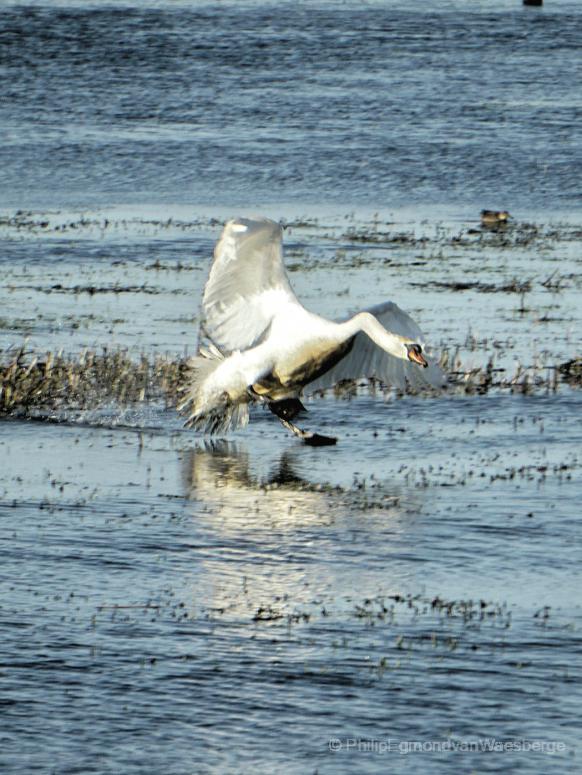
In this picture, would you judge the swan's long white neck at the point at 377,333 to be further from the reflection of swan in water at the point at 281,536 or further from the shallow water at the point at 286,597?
the reflection of swan in water at the point at 281,536

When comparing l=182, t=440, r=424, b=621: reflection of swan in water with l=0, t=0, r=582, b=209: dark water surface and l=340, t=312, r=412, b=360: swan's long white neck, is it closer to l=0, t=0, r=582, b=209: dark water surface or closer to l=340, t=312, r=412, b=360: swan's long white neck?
l=340, t=312, r=412, b=360: swan's long white neck

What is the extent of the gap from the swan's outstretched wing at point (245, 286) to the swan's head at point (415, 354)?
0.88 metres

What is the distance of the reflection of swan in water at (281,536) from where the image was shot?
983 cm

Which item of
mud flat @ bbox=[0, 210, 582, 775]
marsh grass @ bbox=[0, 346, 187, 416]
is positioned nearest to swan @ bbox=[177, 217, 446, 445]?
mud flat @ bbox=[0, 210, 582, 775]

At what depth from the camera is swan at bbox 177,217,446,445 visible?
13.1 metres

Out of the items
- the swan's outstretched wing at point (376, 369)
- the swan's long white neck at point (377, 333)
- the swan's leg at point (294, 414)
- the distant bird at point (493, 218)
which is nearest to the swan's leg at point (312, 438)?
the swan's leg at point (294, 414)

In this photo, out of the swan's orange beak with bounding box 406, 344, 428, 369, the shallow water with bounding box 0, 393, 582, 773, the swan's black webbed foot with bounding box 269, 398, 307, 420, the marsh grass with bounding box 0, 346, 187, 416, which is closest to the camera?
the shallow water with bounding box 0, 393, 582, 773

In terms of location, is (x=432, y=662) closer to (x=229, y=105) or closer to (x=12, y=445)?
(x=12, y=445)

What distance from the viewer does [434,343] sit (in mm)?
18156

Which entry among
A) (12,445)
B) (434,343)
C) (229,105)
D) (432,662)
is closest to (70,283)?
(434,343)

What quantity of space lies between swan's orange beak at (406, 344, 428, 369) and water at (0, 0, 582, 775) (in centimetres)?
75

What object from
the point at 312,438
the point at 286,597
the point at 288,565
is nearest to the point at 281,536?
the point at 288,565

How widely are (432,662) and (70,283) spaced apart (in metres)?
14.1

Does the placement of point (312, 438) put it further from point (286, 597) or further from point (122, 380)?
point (286, 597)
